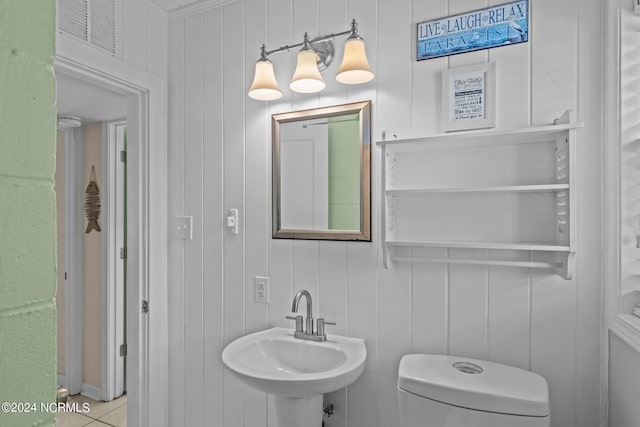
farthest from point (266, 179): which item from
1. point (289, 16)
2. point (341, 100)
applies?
point (289, 16)

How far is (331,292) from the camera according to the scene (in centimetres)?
171

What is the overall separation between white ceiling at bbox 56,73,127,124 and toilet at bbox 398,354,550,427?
2.06 meters

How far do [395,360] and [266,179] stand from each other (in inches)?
38.2

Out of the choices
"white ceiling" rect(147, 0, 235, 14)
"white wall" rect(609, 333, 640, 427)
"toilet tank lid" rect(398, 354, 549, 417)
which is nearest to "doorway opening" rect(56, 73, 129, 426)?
"white ceiling" rect(147, 0, 235, 14)

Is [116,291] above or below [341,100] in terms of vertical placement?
below

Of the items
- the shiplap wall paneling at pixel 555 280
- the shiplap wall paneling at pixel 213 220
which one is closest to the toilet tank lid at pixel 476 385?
the shiplap wall paneling at pixel 555 280

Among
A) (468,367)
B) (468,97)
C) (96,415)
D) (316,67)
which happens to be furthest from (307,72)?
(96,415)

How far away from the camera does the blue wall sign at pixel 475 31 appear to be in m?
1.42

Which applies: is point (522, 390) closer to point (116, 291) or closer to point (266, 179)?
point (266, 179)

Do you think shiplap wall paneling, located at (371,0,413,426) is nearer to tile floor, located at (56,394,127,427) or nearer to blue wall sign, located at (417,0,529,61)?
blue wall sign, located at (417,0,529,61)

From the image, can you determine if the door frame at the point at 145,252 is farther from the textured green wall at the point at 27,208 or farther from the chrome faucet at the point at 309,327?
the textured green wall at the point at 27,208

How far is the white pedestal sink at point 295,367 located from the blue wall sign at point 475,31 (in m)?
1.20

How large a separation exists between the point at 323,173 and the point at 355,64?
18.6 inches

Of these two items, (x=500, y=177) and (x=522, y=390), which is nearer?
(x=522, y=390)
